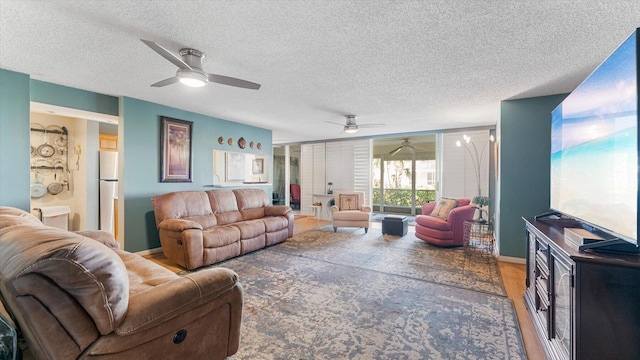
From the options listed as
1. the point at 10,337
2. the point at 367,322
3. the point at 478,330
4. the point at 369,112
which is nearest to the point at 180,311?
the point at 10,337

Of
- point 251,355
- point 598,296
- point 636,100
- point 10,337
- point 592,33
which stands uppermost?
point 592,33

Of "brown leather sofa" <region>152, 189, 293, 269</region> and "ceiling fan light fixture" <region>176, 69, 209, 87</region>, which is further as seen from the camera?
"brown leather sofa" <region>152, 189, 293, 269</region>

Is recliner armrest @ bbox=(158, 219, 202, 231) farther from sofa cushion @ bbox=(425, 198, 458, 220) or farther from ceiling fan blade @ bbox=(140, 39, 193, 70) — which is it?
sofa cushion @ bbox=(425, 198, 458, 220)

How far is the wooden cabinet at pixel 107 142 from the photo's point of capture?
5121mm

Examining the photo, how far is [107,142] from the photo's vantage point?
521 cm

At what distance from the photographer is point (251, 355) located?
5.89 ft

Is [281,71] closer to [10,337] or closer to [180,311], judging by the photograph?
[180,311]

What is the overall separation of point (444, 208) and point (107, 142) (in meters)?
6.62

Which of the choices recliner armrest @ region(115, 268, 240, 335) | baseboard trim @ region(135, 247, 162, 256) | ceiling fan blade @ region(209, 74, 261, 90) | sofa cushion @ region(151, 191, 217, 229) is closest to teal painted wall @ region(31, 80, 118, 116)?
sofa cushion @ region(151, 191, 217, 229)

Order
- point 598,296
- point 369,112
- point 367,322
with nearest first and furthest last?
1. point 598,296
2. point 367,322
3. point 369,112

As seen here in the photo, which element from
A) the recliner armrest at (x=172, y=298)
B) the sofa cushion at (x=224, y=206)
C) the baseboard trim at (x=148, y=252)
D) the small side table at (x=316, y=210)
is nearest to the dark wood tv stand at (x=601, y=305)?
the recliner armrest at (x=172, y=298)

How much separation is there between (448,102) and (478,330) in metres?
3.04

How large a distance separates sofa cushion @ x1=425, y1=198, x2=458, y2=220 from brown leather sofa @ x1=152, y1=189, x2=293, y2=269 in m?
2.78

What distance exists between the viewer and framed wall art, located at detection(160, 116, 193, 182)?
425cm
